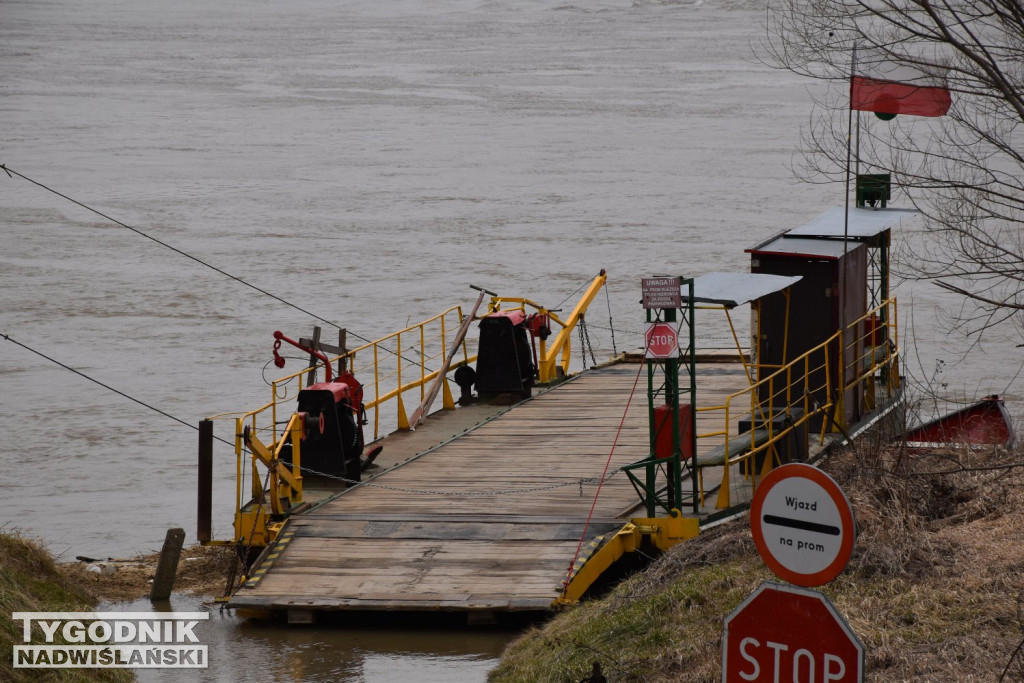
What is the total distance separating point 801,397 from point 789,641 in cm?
826

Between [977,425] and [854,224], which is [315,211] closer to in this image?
[854,224]

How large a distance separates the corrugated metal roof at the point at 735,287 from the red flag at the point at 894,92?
1.67 meters

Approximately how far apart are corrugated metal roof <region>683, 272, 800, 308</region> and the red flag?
5.48ft

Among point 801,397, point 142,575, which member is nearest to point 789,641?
point 801,397

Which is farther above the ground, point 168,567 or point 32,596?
point 32,596

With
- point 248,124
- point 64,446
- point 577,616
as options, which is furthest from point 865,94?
point 248,124

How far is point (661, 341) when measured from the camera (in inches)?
455

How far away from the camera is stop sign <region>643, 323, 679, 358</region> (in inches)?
453

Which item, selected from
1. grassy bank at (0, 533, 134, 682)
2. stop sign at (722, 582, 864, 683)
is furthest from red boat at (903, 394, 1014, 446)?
stop sign at (722, 582, 864, 683)

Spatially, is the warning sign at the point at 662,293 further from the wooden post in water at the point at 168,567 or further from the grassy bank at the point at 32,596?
the grassy bank at the point at 32,596

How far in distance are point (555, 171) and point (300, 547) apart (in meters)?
31.3

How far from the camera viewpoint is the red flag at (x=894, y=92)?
33.7ft

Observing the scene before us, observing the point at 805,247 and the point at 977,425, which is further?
the point at 977,425

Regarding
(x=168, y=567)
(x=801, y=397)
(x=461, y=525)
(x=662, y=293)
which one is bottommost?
(x=168, y=567)
